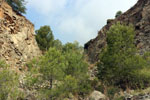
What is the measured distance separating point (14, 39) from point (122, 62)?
53.5 feet

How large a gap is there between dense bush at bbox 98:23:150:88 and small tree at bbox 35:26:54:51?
21.0 metres

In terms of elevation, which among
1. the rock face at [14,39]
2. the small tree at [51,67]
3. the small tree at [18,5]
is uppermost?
the small tree at [18,5]

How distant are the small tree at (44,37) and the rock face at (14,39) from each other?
6.87 metres

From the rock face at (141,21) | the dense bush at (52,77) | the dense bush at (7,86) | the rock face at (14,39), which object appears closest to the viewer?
the dense bush at (7,86)

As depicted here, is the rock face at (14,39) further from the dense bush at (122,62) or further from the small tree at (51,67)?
the dense bush at (122,62)

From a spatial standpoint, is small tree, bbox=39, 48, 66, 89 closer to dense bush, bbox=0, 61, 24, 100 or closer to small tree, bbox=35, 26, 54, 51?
dense bush, bbox=0, 61, 24, 100

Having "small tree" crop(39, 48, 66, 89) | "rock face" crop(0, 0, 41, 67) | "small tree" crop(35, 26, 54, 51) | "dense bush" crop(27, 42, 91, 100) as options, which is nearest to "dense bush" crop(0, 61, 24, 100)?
"dense bush" crop(27, 42, 91, 100)

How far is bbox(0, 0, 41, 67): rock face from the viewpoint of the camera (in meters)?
20.9

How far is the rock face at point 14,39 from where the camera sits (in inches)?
822

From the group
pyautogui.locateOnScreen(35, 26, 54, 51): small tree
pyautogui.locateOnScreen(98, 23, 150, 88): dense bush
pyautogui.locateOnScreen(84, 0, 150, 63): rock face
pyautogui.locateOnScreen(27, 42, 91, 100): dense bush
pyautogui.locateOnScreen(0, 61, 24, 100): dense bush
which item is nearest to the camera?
pyautogui.locateOnScreen(0, 61, 24, 100): dense bush

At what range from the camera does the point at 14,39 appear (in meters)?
22.8

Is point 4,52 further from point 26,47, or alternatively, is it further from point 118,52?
point 118,52

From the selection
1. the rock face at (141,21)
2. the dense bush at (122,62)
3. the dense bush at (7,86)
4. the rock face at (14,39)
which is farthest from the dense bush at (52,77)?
the rock face at (141,21)

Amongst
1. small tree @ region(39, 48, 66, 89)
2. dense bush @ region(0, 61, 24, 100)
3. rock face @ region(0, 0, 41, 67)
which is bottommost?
dense bush @ region(0, 61, 24, 100)
